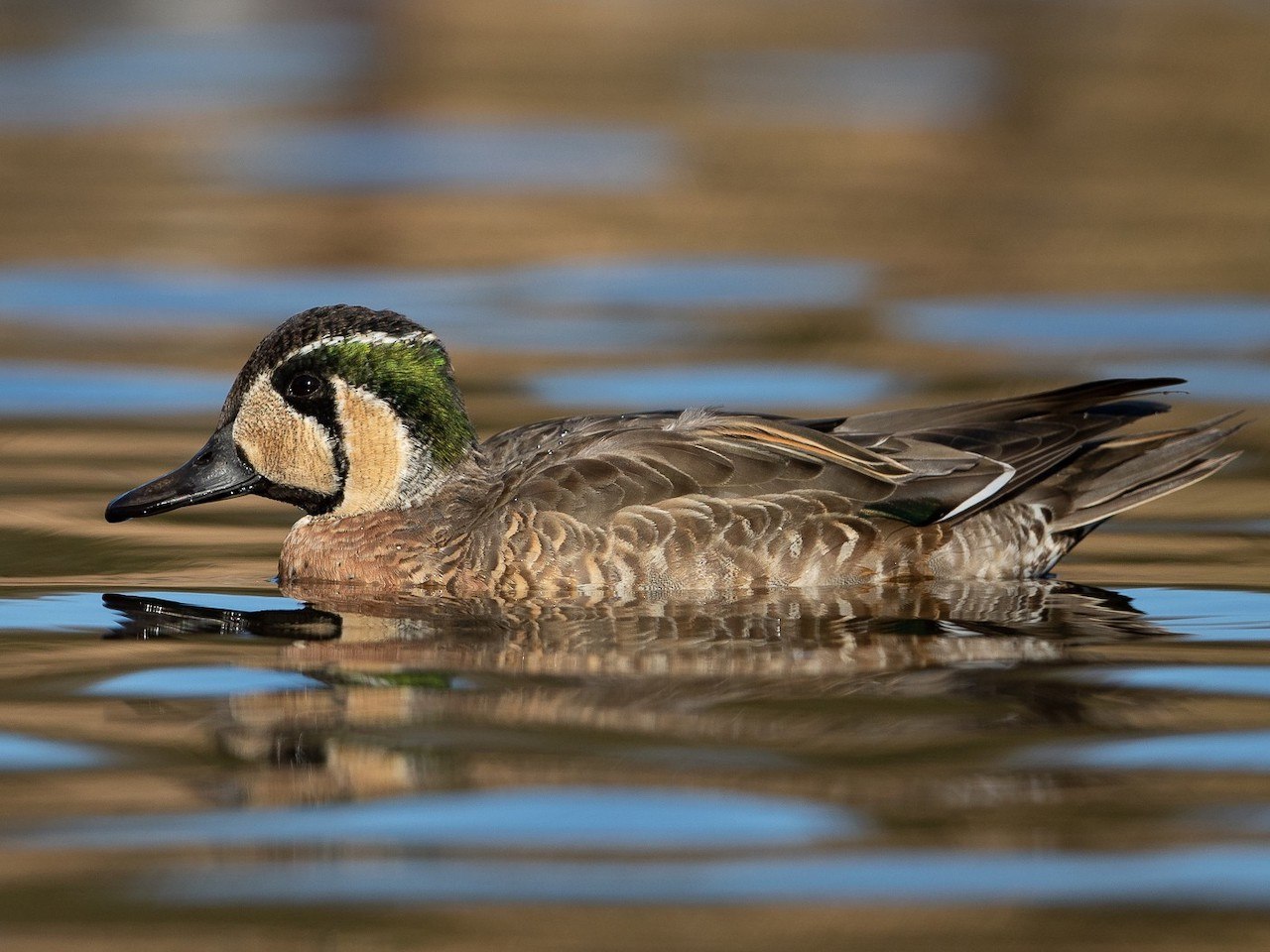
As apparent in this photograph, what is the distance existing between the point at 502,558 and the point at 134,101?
60.6 feet

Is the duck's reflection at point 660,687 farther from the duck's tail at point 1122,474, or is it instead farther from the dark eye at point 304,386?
the dark eye at point 304,386

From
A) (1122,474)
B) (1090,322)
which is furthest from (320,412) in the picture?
(1090,322)

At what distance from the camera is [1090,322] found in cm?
1413

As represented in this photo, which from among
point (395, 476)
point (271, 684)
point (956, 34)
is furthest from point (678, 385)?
point (956, 34)

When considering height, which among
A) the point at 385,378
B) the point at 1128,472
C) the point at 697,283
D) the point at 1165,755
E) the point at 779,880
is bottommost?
the point at 779,880

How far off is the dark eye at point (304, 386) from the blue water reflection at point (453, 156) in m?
11.6

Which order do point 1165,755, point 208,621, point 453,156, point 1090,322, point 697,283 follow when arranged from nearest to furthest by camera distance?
point 1165,755
point 208,621
point 1090,322
point 697,283
point 453,156

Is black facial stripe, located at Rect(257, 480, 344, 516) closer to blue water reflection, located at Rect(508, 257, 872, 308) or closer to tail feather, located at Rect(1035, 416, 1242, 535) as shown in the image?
tail feather, located at Rect(1035, 416, 1242, 535)

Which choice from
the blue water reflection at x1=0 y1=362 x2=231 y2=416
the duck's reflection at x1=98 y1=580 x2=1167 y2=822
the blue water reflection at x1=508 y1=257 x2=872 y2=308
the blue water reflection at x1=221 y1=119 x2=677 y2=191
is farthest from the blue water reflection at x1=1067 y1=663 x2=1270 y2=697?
the blue water reflection at x1=221 y1=119 x2=677 y2=191

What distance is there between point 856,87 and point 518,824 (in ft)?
68.8

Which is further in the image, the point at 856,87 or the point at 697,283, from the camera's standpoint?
the point at 856,87

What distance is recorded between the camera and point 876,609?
7.68 m

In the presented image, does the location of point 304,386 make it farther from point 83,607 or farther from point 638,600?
point 638,600

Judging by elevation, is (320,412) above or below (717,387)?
below
